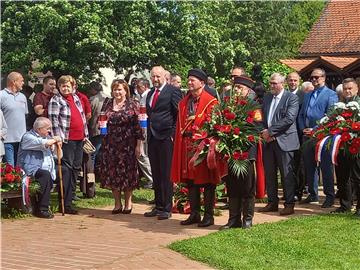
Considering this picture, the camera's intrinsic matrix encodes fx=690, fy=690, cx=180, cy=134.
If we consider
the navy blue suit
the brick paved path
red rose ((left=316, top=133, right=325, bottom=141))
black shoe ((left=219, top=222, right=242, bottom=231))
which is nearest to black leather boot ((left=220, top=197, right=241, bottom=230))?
black shoe ((left=219, top=222, right=242, bottom=231))

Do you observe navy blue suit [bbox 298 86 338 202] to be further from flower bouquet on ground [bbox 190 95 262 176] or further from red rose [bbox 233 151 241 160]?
red rose [bbox 233 151 241 160]

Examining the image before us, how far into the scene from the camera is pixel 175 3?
1013 inches

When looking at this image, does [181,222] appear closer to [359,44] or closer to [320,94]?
[320,94]

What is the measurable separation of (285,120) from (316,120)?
1327 mm

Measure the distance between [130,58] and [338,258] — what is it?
18.5 metres

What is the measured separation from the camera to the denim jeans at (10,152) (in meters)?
11.5

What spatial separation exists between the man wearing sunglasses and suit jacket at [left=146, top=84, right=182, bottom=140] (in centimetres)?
217

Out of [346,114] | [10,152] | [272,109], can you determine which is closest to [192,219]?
[272,109]

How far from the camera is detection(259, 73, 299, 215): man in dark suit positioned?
979 cm

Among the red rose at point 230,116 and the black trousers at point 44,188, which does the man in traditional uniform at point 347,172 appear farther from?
the black trousers at point 44,188

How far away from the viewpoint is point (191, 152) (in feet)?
28.9

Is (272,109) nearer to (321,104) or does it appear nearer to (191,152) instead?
(321,104)

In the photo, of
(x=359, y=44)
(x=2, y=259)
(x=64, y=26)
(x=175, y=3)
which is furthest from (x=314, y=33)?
(x=2, y=259)

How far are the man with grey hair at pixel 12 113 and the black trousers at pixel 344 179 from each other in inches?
208
